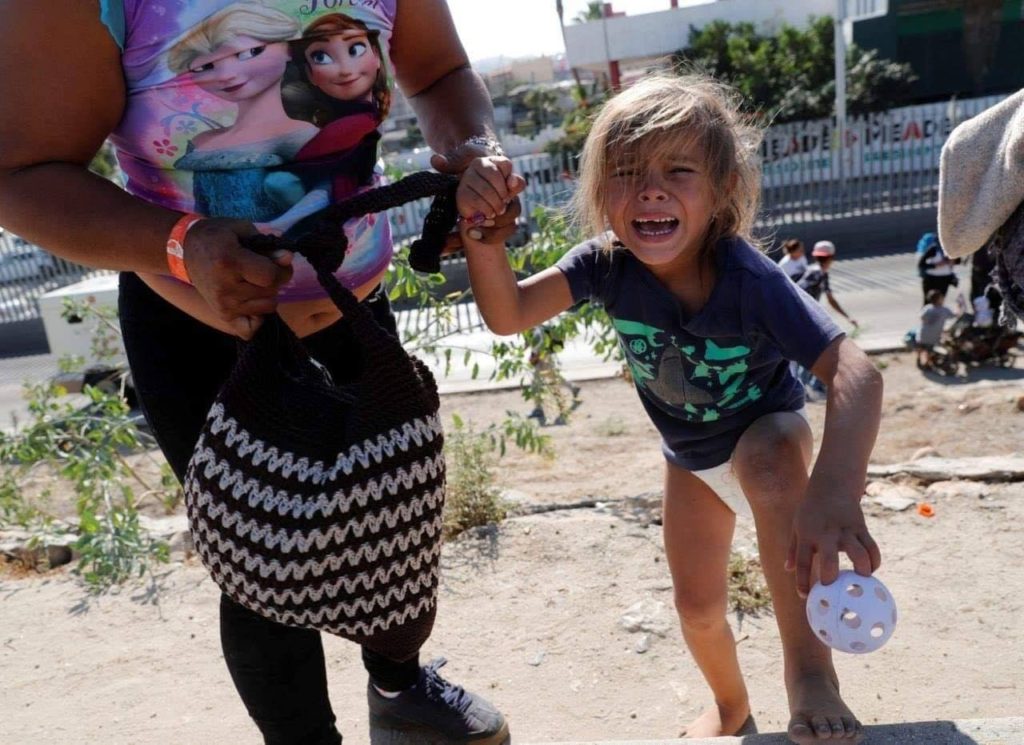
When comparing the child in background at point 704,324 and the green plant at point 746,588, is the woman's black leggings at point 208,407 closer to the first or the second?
the child in background at point 704,324

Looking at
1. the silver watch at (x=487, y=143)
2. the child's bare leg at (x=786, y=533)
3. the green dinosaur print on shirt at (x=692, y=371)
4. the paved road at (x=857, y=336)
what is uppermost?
the silver watch at (x=487, y=143)

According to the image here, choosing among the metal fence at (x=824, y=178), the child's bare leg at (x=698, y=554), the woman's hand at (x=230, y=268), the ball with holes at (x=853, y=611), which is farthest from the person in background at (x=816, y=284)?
the metal fence at (x=824, y=178)

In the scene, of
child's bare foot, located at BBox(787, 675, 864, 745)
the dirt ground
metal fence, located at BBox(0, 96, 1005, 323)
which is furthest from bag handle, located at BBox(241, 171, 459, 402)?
metal fence, located at BBox(0, 96, 1005, 323)

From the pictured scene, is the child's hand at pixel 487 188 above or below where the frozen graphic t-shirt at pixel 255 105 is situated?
below

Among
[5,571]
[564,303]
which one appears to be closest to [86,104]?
[564,303]

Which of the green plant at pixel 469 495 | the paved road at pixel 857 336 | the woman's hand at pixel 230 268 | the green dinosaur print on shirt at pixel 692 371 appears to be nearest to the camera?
the woman's hand at pixel 230 268

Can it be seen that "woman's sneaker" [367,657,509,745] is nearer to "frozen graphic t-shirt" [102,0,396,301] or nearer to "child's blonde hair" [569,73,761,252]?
"frozen graphic t-shirt" [102,0,396,301]

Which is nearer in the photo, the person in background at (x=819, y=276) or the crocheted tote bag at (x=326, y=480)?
the crocheted tote bag at (x=326, y=480)

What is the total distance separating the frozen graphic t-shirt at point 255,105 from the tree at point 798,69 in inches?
934

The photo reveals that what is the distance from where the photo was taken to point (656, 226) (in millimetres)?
1807

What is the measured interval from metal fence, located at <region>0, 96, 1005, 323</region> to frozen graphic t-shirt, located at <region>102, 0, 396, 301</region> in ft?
47.7

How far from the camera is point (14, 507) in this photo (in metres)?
4.38

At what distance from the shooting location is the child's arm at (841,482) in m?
1.43

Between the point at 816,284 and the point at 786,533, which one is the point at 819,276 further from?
the point at 786,533
